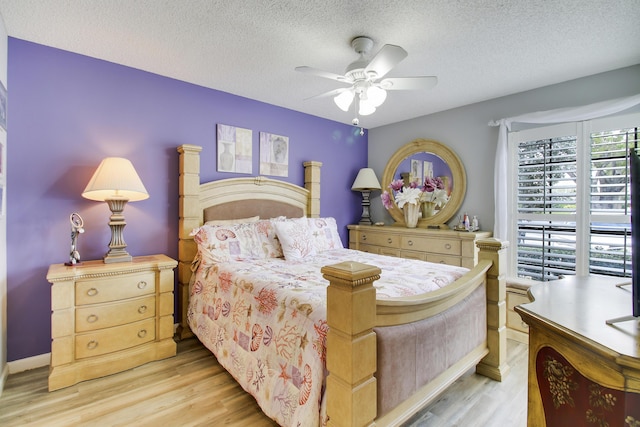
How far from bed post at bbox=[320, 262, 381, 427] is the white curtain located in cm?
264

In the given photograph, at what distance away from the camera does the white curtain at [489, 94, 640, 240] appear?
101 inches

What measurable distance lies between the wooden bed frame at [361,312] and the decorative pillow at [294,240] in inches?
27.6

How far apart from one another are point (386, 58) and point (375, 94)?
307 millimetres

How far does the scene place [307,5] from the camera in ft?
5.87

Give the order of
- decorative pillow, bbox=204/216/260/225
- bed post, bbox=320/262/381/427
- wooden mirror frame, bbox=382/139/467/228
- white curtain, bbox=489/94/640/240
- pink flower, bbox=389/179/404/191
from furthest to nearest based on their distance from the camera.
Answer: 1. pink flower, bbox=389/179/404/191
2. wooden mirror frame, bbox=382/139/467/228
3. decorative pillow, bbox=204/216/260/225
4. white curtain, bbox=489/94/640/240
5. bed post, bbox=320/262/381/427

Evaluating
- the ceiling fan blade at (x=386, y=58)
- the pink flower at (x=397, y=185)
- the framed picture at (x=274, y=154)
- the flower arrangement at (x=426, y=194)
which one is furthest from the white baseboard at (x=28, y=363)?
the pink flower at (x=397, y=185)

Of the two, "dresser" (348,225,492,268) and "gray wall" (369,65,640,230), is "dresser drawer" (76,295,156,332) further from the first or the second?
"gray wall" (369,65,640,230)

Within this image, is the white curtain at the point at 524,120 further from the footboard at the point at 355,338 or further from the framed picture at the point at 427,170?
the footboard at the point at 355,338

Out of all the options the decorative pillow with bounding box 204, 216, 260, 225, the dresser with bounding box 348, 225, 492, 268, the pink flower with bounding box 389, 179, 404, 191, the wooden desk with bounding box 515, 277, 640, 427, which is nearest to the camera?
the wooden desk with bounding box 515, 277, 640, 427

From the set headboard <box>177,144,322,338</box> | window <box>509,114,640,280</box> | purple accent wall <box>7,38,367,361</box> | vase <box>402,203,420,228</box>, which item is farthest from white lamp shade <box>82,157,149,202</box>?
window <box>509,114,640,280</box>

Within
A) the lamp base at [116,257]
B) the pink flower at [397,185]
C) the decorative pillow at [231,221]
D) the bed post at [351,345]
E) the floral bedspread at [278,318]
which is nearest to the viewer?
the bed post at [351,345]

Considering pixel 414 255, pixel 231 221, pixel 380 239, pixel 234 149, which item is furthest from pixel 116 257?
pixel 414 255

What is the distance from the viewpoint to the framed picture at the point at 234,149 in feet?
10.6

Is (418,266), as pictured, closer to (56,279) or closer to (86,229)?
(56,279)
